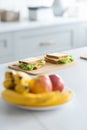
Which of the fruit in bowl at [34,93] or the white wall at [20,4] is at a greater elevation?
the white wall at [20,4]

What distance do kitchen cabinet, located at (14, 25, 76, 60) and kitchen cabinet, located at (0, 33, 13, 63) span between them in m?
0.07

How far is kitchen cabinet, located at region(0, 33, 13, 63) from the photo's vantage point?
118 inches

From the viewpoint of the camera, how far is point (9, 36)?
3.03m

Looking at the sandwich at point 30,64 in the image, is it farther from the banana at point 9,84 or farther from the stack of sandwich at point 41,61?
the banana at point 9,84

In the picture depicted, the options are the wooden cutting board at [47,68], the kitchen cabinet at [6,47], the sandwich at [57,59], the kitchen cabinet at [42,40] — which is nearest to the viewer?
the wooden cutting board at [47,68]

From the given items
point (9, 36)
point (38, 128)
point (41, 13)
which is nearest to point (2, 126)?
point (38, 128)

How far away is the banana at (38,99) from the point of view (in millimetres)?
1125

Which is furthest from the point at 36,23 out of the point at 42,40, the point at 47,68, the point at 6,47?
the point at 47,68

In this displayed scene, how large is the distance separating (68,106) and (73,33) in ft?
8.02

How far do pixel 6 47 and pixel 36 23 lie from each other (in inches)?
18.4

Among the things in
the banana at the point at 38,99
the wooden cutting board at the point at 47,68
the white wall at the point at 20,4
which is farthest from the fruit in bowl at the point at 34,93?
the white wall at the point at 20,4

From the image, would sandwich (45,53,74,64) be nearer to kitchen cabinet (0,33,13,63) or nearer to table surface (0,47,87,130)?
table surface (0,47,87,130)

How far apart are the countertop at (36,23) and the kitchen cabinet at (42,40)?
0.05m

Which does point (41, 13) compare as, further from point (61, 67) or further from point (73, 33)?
point (61, 67)
